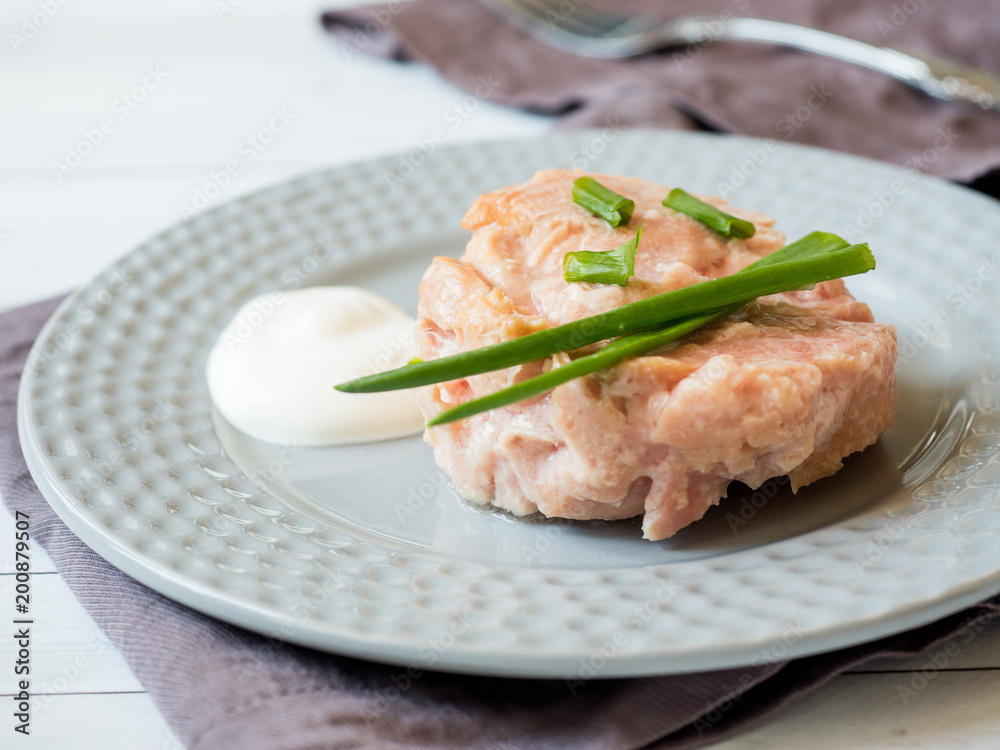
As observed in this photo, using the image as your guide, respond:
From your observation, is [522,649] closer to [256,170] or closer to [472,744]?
[472,744]

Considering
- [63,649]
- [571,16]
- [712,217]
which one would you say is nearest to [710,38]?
[571,16]

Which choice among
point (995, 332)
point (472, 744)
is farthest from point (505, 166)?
point (472, 744)

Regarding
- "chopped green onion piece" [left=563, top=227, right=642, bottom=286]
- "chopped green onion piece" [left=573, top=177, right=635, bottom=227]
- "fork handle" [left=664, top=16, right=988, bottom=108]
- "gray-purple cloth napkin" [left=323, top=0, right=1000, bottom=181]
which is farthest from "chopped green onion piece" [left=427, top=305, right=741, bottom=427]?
"fork handle" [left=664, top=16, right=988, bottom=108]

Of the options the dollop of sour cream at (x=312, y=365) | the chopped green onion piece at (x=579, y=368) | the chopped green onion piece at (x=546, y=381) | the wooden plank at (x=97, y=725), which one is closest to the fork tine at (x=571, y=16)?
the dollop of sour cream at (x=312, y=365)

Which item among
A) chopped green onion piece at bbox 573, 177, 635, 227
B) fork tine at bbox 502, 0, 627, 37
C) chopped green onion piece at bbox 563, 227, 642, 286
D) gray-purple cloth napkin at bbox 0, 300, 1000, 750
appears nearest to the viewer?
gray-purple cloth napkin at bbox 0, 300, 1000, 750

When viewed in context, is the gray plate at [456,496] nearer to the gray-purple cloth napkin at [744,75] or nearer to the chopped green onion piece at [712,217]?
the gray-purple cloth napkin at [744,75]

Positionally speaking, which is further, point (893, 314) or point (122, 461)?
point (893, 314)

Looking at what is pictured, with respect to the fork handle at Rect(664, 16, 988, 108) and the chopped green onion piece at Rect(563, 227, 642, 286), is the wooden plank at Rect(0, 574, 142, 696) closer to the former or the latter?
the chopped green onion piece at Rect(563, 227, 642, 286)
